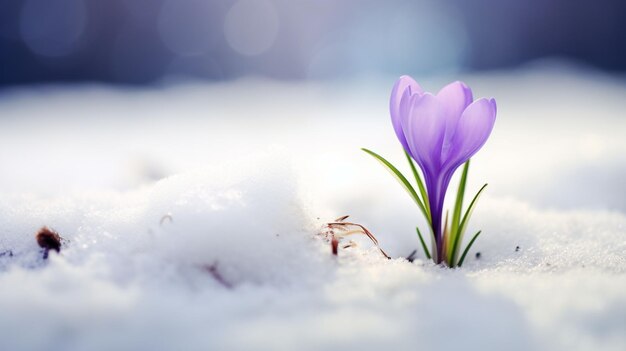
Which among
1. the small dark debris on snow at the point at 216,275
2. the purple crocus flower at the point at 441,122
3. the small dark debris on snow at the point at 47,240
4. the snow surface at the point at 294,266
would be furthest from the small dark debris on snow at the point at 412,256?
the small dark debris on snow at the point at 47,240

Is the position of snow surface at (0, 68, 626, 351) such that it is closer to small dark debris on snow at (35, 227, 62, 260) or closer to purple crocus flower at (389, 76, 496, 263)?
small dark debris on snow at (35, 227, 62, 260)

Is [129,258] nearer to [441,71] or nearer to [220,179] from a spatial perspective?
[220,179]

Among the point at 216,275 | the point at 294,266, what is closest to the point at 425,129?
the point at 294,266

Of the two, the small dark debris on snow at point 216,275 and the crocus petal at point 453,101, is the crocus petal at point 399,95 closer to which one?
the crocus petal at point 453,101

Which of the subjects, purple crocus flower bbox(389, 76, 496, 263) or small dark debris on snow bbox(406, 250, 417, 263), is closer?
purple crocus flower bbox(389, 76, 496, 263)

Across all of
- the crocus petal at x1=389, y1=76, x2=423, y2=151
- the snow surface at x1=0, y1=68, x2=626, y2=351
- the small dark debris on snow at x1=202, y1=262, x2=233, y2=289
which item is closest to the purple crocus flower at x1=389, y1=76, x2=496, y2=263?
the crocus petal at x1=389, y1=76, x2=423, y2=151

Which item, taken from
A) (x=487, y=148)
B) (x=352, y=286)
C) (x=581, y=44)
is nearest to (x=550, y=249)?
(x=352, y=286)

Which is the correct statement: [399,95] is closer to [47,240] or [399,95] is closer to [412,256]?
[412,256]
